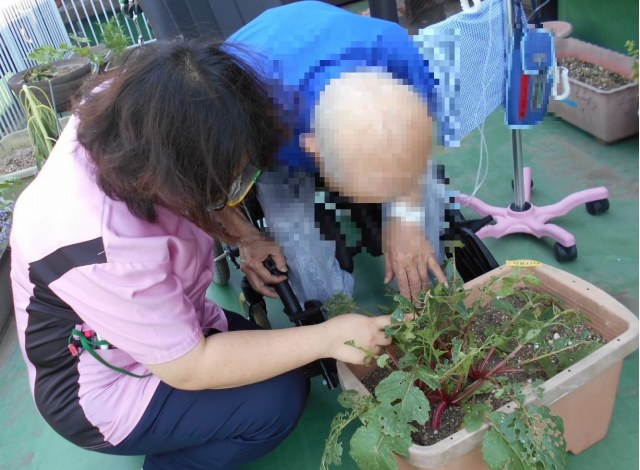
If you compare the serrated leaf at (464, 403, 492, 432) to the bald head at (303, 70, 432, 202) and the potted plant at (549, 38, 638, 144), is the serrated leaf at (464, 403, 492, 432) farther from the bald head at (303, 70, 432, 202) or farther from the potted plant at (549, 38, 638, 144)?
the potted plant at (549, 38, 638, 144)

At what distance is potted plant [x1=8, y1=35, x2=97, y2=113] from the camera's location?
128 inches

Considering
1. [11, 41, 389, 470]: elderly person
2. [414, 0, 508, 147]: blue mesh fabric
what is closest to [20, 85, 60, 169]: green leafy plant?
[11, 41, 389, 470]: elderly person

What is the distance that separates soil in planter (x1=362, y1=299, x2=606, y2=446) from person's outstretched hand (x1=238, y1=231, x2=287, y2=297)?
39 cm

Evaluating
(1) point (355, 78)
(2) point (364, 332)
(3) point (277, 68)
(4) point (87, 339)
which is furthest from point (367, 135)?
(4) point (87, 339)

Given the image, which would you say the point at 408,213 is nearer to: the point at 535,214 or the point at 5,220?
the point at 535,214

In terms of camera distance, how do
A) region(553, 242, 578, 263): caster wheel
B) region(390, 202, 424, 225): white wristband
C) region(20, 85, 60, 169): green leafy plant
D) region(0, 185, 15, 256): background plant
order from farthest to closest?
region(20, 85, 60, 169): green leafy plant
region(0, 185, 15, 256): background plant
region(553, 242, 578, 263): caster wheel
region(390, 202, 424, 225): white wristband

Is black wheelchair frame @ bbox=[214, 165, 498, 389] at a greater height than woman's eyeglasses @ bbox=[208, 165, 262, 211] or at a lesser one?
lesser

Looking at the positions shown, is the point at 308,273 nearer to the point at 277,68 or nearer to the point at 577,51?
the point at 277,68

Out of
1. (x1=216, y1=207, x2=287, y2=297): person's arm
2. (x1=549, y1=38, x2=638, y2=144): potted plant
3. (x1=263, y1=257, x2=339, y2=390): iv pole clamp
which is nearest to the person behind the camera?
(x1=263, y1=257, x2=339, y2=390): iv pole clamp

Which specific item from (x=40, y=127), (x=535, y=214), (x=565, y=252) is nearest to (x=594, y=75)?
(x=535, y=214)

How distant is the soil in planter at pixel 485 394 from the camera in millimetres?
1075

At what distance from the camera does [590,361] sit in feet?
3.36

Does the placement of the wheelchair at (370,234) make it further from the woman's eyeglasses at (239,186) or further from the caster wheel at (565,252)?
the caster wheel at (565,252)

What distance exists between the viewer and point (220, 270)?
2.04 m
